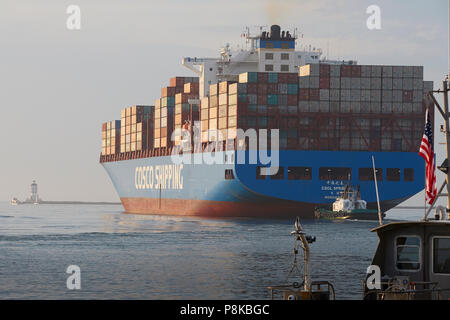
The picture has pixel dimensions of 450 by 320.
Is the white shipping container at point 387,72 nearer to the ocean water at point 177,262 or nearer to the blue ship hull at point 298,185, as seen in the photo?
the blue ship hull at point 298,185

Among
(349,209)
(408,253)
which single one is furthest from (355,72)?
(408,253)

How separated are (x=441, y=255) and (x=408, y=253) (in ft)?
2.81

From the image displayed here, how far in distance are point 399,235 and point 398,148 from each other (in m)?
77.2

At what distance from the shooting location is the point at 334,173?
95.0m

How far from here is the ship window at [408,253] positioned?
20.1m

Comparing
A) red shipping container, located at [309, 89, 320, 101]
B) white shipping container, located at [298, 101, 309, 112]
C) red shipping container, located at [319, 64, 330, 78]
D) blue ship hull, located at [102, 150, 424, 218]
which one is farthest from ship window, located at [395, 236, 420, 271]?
red shipping container, located at [319, 64, 330, 78]

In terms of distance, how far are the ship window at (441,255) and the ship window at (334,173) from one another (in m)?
74.7

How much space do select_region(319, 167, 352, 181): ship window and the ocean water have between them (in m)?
15.9

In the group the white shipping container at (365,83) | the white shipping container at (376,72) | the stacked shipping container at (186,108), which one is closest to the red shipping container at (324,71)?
the white shipping container at (365,83)

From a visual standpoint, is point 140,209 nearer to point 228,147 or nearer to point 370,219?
point 228,147

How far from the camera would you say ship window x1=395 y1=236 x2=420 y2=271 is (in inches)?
791

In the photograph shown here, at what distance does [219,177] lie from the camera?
9944 cm

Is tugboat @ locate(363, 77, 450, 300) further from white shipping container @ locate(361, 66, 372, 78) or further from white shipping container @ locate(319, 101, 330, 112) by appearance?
white shipping container @ locate(361, 66, 372, 78)

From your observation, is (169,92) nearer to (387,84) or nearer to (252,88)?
(252,88)
